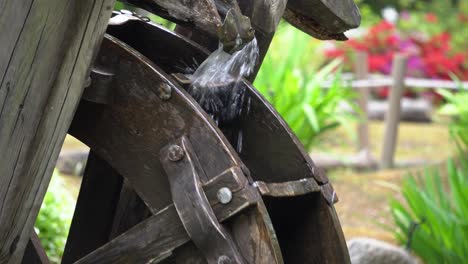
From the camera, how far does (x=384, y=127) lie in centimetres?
1216

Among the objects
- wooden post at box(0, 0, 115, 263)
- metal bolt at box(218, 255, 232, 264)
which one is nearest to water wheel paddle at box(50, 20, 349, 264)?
metal bolt at box(218, 255, 232, 264)

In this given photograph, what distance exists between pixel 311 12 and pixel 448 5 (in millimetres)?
18679

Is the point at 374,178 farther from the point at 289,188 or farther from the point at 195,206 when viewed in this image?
the point at 195,206

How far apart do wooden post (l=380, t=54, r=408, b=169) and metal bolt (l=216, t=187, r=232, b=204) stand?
26.0 ft

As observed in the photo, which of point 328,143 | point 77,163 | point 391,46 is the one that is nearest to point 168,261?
point 77,163

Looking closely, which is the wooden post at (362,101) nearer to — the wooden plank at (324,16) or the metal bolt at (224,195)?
the wooden plank at (324,16)

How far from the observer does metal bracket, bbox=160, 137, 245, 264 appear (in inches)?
106

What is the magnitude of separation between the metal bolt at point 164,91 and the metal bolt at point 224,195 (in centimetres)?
34

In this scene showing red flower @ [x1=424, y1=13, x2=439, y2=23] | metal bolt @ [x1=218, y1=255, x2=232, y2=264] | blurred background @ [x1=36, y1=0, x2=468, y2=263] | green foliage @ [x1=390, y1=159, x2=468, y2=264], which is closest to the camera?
metal bolt @ [x1=218, y1=255, x2=232, y2=264]

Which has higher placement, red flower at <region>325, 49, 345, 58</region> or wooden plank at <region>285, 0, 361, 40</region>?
wooden plank at <region>285, 0, 361, 40</region>

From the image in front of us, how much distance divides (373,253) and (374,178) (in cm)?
522

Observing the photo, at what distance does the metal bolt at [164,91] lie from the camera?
2.82 m

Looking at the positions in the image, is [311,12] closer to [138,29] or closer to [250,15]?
[250,15]

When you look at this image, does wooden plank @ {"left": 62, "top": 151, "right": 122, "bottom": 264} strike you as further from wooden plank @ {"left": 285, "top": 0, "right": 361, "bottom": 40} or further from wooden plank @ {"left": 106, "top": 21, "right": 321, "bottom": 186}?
wooden plank @ {"left": 285, "top": 0, "right": 361, "bottom": 40}
